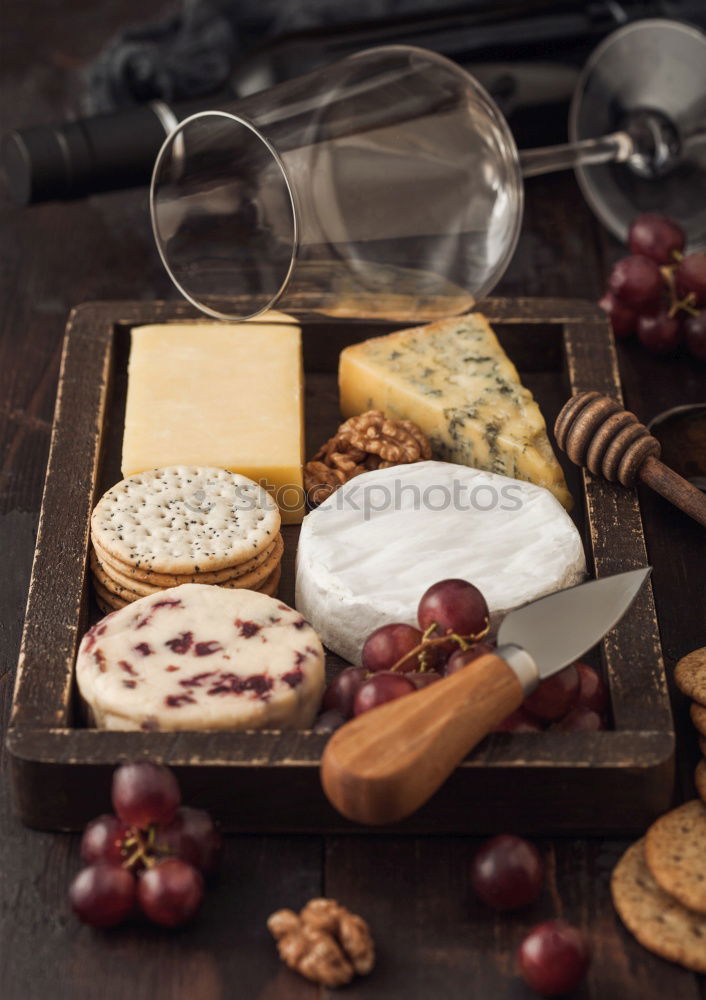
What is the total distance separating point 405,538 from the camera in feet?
5.24

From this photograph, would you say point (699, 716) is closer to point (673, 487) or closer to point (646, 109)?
point (673, 487)

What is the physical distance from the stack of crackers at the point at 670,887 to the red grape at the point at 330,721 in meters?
0.30

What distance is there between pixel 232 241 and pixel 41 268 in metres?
0.68

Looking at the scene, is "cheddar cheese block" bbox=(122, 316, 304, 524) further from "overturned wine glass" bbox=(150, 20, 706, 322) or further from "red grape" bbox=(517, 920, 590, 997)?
"red grape" bbox=(517, 920, 590, 997)

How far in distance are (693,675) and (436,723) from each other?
0.38m

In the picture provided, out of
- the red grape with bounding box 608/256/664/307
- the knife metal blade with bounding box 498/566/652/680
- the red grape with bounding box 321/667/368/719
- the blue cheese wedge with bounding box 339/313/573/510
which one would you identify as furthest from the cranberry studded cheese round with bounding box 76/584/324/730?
the red grape with bounding box 608/256/664/307

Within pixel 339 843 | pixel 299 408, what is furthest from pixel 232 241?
pixel 339 843

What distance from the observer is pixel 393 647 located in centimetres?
141

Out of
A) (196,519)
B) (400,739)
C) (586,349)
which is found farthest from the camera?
(586,349)

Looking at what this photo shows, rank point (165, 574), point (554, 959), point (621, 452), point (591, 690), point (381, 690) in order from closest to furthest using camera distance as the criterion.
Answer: point (554, 959) < point (381, 690) < point (591, 690) < point (165, 574) < point (621, 452)

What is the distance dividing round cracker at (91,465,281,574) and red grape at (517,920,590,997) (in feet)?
1.80

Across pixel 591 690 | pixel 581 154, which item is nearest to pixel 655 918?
pixel 591 690

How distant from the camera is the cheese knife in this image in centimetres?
121

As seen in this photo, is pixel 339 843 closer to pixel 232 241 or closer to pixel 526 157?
pixel 232 241
